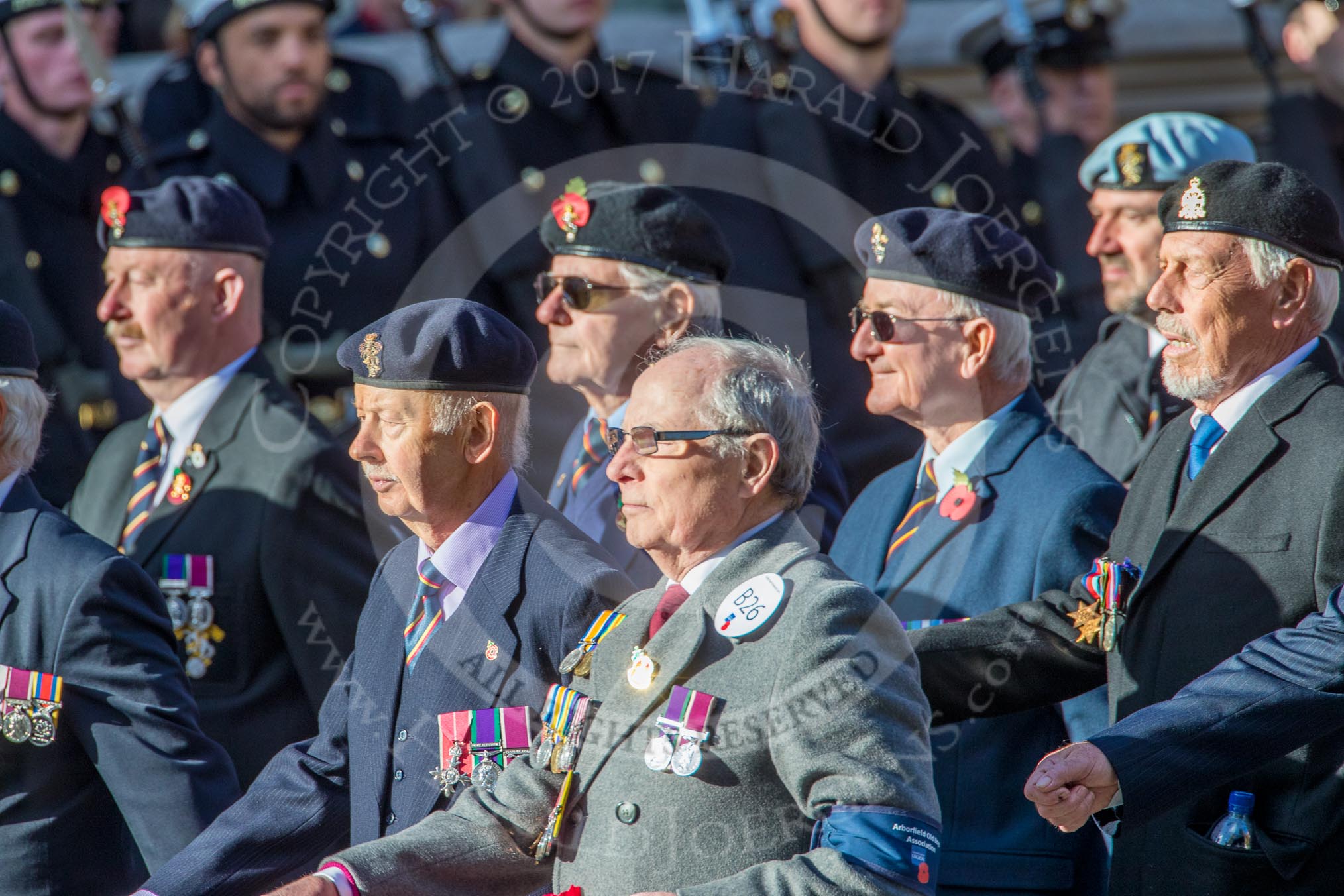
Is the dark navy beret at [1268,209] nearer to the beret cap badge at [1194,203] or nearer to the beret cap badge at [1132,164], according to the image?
the beret cap badge at [1194,203]

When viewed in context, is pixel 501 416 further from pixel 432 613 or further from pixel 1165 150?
pixel 1165 150

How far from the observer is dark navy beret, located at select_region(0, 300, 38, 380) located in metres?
3.89

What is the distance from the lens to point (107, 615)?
3.62 metres

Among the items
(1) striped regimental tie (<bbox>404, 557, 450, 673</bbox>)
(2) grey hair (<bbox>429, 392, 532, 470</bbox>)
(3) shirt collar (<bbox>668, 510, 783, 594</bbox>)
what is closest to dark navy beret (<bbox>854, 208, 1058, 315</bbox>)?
(2) grey hair (<bbox>429, 392, 532, 470</bbox>)

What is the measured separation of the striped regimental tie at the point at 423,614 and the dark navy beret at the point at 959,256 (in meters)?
1.24

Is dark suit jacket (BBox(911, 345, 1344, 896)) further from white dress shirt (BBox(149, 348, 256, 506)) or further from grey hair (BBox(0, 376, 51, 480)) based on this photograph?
white dress shirt (BBox(149, 348, 256, 506))

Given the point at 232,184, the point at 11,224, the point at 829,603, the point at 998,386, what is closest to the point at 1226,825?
the point at 829,603

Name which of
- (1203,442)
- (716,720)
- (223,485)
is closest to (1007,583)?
(1203,442)

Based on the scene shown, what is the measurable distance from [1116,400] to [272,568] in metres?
2.22

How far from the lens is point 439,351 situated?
11.5ft

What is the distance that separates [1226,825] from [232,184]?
324 centimetres

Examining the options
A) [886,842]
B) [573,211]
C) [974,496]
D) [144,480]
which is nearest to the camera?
[886,842]

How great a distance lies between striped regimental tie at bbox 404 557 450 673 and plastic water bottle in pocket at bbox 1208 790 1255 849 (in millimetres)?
1448

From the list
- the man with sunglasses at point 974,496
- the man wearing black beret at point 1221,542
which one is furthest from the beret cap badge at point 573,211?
the man wearing black beret at point 1221,542
